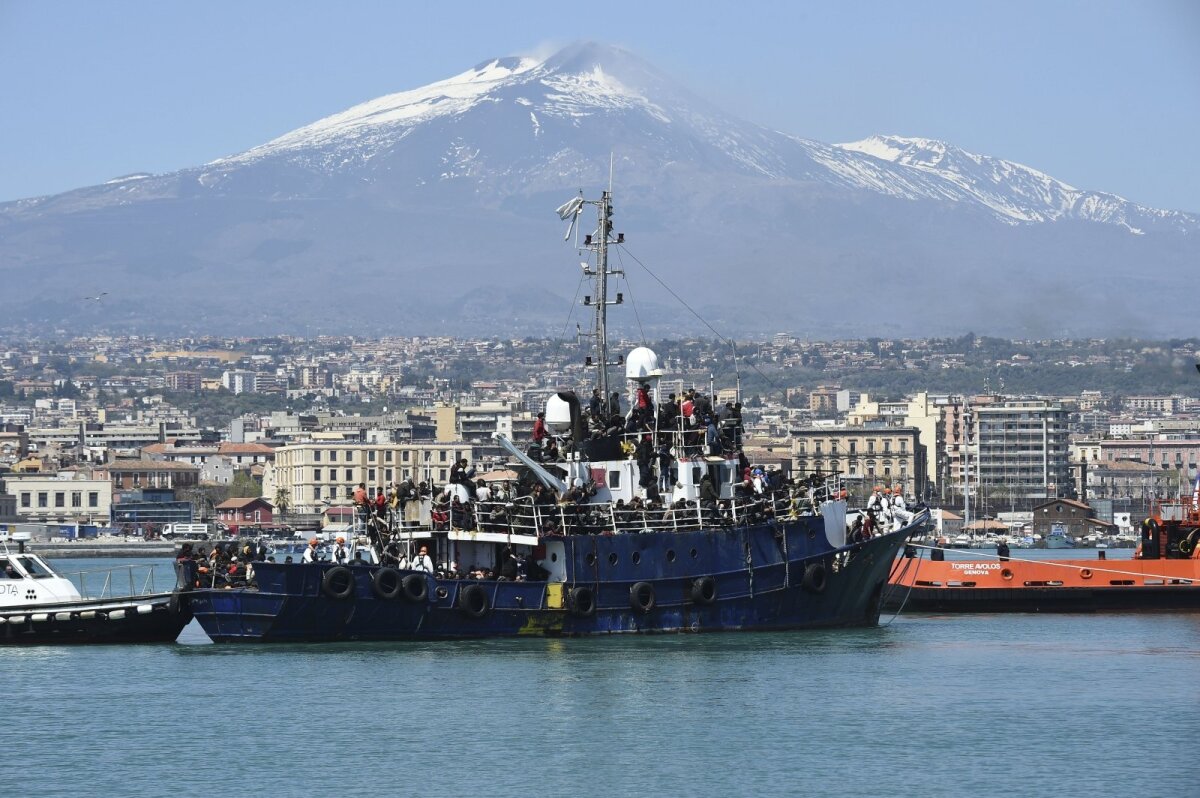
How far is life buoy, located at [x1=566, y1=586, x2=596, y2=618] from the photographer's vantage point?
4288cm

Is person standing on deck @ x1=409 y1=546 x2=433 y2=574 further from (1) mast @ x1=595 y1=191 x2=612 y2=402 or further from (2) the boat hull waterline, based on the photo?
(1) mast @ x1=595 y1=191 x2=612 y2=402

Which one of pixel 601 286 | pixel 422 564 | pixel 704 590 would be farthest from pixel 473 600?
pixel 601 286

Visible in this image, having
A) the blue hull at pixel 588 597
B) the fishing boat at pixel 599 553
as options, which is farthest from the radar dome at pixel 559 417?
the blue hull at pixel 588 597

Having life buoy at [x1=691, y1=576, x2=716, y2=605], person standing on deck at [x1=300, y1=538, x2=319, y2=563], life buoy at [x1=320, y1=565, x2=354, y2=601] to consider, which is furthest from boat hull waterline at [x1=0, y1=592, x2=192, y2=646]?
life buoy at [x1=691, y1=576, x2=716, y2=605]

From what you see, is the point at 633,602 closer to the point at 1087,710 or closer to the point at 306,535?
the point at 1087,710

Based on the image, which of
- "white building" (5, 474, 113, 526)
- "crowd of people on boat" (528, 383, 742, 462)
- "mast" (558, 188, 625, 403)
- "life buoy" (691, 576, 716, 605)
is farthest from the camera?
"white building" (5, 474, 113, 526)

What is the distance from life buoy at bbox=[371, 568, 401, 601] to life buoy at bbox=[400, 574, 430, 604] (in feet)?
0.39

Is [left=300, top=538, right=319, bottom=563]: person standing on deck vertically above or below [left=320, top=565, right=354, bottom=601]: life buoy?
above

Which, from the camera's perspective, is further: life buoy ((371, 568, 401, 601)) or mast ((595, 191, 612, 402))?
mast ((595, 191, 612, 402))

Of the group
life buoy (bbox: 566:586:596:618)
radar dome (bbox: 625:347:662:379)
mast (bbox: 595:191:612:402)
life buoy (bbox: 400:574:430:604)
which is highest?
mast (bbox: 595:191:612:402)

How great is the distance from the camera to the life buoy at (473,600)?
139ft

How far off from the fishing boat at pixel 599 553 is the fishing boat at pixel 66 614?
1518mm

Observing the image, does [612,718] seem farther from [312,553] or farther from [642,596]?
[312,553]

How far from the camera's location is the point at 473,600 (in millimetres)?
42531
